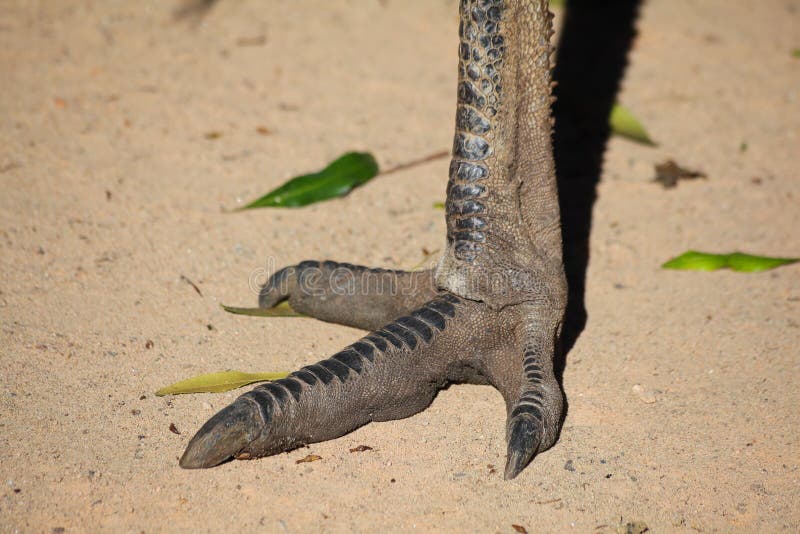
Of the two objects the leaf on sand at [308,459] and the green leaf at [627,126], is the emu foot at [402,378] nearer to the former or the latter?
the leaf on sand at [308,459]

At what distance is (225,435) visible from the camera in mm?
2664

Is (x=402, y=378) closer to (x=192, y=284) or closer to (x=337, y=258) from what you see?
(x=337, y=258)

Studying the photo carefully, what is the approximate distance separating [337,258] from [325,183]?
0.57m

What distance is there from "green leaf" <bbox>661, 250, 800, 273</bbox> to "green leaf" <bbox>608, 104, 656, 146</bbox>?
1231mm

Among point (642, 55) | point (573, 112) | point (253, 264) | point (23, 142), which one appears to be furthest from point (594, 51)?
point (23, 142)

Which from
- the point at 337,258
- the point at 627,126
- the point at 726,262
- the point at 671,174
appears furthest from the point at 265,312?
the point at 627,126

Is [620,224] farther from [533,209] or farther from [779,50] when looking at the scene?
[779,50]

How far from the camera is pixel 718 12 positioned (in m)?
6.38

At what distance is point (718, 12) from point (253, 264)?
14.8ft

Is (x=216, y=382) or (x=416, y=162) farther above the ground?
(x=416, y=162)

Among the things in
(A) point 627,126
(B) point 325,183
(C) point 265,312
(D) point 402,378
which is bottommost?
(C) point 265,312

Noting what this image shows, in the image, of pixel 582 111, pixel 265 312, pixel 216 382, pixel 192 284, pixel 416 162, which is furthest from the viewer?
pixel 582 111

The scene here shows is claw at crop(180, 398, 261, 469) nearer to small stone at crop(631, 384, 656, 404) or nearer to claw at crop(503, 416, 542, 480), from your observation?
claw at crop(503, 416, 542, 480)

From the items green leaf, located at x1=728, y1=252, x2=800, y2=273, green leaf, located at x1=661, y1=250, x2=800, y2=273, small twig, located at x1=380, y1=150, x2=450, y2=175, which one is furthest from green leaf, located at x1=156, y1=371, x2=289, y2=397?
green leaf, located at x1=728, y1=252, x2=800, y2=273
